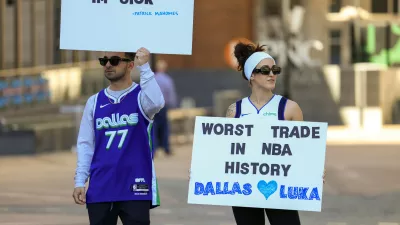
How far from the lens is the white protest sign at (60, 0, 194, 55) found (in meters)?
6.92

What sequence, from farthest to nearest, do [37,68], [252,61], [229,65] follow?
1. [229,65]
2. [37,68]
3. [252,61]

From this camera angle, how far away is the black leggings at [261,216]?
7156 mm

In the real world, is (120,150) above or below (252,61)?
below

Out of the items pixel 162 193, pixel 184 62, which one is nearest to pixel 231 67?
pixel 184 62

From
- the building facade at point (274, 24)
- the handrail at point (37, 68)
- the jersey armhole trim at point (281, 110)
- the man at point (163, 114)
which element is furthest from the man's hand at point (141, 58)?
the building facade at point (274, 24)

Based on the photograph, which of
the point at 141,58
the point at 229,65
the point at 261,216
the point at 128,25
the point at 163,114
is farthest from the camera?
the point at 229,65

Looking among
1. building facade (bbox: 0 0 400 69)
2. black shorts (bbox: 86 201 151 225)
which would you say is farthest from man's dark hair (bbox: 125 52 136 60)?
building facade (bbox: 0 0 400 69)

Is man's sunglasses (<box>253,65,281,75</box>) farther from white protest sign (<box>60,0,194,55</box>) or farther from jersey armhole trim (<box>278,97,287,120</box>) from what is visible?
white protest sign (<box>60,0,194,55</box>)

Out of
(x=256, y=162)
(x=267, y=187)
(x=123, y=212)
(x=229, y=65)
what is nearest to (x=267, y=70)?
(x=256, y=162)

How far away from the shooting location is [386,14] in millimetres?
48969

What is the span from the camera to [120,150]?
23.0 ft

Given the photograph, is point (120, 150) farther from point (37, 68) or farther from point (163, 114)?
point (37, 68)

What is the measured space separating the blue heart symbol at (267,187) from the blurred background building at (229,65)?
49.6 ft

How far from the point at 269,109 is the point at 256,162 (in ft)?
1.10
